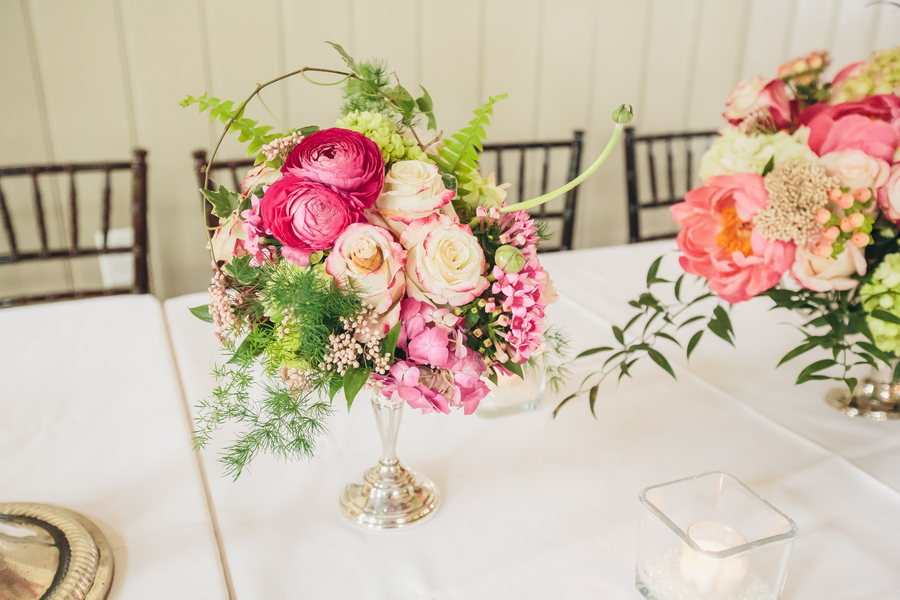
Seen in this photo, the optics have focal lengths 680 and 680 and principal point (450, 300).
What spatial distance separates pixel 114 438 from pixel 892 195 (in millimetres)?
970

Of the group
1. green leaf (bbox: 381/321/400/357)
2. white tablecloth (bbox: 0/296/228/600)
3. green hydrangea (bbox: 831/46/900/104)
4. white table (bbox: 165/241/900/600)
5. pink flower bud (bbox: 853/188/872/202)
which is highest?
green hydrangea (bbox: 831/46/900/104)

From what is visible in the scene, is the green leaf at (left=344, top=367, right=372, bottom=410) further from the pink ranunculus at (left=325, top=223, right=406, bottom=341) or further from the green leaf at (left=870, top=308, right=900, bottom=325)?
the green leaf at (left=870, top=308, right=900, bottom=325)

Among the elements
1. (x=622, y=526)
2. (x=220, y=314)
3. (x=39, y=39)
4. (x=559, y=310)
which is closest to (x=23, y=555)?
(x=220, y=314)

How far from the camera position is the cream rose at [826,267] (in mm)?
774

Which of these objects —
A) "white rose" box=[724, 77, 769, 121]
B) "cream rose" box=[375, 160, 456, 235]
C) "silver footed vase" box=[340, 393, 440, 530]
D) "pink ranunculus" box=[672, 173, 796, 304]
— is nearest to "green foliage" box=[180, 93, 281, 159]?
"cream rose" box=[375, 160, 456, 235]

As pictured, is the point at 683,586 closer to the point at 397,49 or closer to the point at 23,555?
the point at 23,555

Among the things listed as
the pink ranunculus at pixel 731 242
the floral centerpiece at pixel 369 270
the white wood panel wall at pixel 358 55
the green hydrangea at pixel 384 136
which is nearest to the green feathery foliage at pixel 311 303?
the floral centerpiece at pixel 369 270

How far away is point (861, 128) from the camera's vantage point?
767mm

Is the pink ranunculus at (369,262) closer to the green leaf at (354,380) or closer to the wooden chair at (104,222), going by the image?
the green leaf at (354,380)

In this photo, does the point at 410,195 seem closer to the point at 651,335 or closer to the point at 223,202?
the point at 223,202

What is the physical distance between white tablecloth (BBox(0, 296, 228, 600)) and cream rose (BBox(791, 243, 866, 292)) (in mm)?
705

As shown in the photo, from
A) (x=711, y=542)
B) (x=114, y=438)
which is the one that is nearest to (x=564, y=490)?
(x=711, y=542)

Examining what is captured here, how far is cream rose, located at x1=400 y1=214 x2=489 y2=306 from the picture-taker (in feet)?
1.80

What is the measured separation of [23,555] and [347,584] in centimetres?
30
